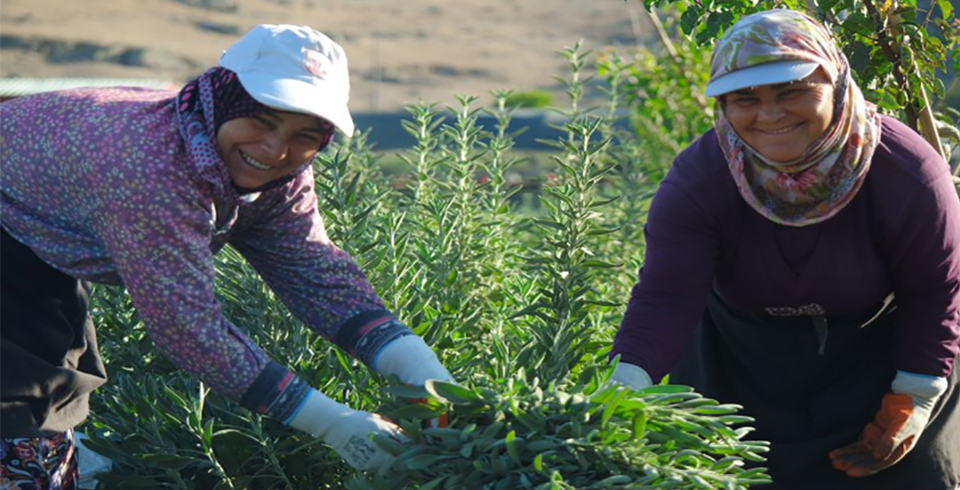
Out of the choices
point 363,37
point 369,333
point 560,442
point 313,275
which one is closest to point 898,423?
point 560,442

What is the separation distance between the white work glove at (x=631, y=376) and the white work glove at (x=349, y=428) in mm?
430

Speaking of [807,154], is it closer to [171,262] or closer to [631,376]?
[631,376]

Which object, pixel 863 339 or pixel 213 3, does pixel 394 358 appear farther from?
pixel 213 3

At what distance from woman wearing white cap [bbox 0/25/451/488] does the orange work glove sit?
87 cm

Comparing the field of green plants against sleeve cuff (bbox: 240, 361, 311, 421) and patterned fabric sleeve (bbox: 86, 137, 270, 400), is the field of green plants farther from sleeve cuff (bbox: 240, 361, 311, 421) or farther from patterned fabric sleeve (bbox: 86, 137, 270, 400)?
patterned fabric sleeve (bbox: 86, 137, 270, 400)

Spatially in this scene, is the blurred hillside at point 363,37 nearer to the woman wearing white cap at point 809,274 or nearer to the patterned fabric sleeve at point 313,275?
the patterned fabric sleeve at point 313,275

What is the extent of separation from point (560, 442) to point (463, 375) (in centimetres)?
77

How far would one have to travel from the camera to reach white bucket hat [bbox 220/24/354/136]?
7.13 ft

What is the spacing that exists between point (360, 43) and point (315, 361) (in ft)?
87.5

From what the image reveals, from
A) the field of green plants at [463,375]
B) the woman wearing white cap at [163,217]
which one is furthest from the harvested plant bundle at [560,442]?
the woman wearing white cap at [163,217]

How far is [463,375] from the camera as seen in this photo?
2.77 metres

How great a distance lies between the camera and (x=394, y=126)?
17.0 metres

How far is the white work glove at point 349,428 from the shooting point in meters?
2.23

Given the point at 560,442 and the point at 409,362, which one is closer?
the point at 560,442
